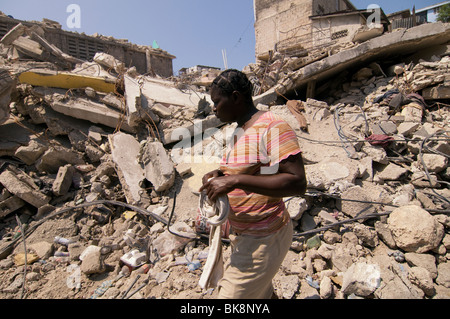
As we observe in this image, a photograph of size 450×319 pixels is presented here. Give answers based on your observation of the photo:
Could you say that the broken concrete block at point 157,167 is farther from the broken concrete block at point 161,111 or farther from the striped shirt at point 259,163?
the striped shirt at point 259,163

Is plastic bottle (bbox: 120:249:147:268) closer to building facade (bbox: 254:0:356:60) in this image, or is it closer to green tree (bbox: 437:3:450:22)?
building facade (bbox: 254:0:356:60)

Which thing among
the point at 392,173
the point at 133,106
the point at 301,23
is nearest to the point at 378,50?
the point at 392,173

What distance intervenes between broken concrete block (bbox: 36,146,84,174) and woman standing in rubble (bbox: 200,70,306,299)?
Result: 156 inches

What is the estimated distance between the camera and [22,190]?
3510mm

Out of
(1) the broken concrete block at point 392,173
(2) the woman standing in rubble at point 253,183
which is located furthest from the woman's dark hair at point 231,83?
(1) the broken concrete block at point 392,173

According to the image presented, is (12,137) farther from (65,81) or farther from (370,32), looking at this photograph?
(370,32)

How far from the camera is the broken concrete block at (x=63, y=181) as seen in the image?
373 cm

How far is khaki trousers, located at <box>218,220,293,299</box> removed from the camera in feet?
4.09

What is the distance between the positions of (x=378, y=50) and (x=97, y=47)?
11989 millimetres

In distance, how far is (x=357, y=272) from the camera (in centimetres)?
208

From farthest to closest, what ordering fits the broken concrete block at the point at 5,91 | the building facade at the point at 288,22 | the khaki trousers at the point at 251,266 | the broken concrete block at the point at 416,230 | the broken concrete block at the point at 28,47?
the building facade at the point at 288,22, the broken concrete block at the point at 28,47, the broken concrete block at the point at 5,91, the broken concrete block at the point at 416,230, the khaki trousers at the point at 251,266

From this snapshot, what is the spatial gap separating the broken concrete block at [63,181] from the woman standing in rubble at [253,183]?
139 inches
